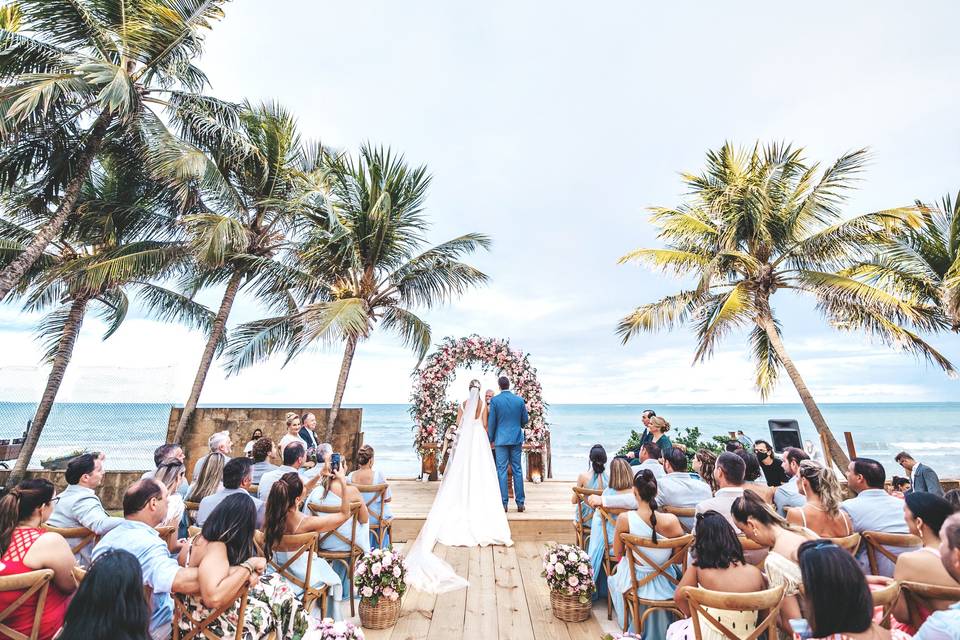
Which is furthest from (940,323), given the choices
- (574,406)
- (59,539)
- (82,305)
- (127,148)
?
(574,406)

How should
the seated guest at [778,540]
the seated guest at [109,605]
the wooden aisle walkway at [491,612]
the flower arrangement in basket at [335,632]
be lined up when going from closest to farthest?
the seated guest at [109,605], the seated guest at [778,540], the flower arrangement in basket at [335,632], the wooden aisle walkway at [491,612]

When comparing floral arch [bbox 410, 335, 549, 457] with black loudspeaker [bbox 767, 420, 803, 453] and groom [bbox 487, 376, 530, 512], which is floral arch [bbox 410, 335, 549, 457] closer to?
groom [bbox 487, 376, 530, 512]

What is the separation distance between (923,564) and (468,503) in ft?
15.5

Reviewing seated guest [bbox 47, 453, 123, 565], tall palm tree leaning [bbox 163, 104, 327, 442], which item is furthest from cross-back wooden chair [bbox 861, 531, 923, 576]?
tall palm tree leaning [bbox 163, 104, 327, 442]

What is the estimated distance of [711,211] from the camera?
10.5 metres

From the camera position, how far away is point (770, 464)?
592 centimetres

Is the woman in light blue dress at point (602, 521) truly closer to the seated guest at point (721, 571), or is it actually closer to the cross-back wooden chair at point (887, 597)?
the seated guest at point (721, 571)

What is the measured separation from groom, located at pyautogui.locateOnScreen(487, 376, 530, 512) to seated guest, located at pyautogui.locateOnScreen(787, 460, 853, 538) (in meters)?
3.79

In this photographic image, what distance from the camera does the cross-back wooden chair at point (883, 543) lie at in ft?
8.12

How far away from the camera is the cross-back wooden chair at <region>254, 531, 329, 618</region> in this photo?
2770mm

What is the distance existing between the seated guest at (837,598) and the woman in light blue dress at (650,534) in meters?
1.19

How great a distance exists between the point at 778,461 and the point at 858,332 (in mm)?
5743

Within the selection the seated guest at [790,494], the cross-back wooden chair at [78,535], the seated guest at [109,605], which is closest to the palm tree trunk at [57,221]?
the cross-back wooden chair at [78,535]

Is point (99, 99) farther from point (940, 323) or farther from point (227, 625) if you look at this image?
point (940, 323)
